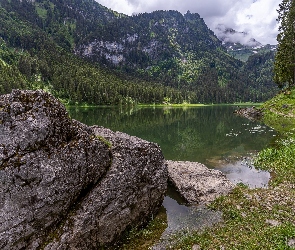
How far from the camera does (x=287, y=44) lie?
74312mm

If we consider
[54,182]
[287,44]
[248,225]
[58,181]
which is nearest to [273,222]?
[248,225]

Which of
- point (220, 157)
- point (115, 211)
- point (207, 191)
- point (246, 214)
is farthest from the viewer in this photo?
point (220, 157)

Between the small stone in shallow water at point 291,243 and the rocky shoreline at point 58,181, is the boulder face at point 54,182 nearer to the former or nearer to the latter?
the rocky shoreline at point 58,181

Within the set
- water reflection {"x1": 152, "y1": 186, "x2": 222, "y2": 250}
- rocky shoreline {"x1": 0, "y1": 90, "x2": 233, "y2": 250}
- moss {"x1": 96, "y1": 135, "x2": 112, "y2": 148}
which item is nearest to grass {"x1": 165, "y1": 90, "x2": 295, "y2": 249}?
Answer: water reflection {"x1": 152, "y1": 186, "x2": 222, "y2": 250}

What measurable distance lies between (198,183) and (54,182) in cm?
1323

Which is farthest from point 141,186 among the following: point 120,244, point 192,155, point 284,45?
point 284,45

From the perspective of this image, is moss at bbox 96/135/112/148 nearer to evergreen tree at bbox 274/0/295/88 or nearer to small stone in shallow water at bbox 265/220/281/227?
small stone in shallow water at bbox 265/220/281/227

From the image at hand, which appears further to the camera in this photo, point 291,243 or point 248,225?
point 248,225

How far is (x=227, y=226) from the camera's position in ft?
50.2

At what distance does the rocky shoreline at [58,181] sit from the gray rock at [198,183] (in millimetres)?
5870

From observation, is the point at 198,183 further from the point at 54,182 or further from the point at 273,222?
the point at 54,182

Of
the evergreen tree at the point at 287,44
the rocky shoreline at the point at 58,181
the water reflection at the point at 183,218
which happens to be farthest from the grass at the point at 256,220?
the evergreen tree at the point at 287,44

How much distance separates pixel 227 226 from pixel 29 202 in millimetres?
11358

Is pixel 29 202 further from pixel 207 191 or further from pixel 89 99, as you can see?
pixel 89 99
